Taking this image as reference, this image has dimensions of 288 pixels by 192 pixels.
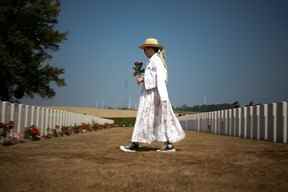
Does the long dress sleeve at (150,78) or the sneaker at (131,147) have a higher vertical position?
the long dress sleeve at (150,78)

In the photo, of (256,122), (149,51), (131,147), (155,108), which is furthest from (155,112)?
(256,122)

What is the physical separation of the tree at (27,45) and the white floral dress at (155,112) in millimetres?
16788

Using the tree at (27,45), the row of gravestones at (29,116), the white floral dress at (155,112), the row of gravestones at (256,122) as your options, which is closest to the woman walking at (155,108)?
the white floral dress at (155,112)

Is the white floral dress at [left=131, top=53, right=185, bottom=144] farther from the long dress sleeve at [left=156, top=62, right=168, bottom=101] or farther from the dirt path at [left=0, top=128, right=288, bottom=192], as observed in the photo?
the dirt path at [left=0, top=128, right=288, bottom=192]

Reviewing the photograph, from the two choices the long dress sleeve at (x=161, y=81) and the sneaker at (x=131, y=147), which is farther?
the sneaker at (x=131, y=147)

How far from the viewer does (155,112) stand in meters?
7.11

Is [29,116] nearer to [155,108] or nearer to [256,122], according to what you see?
[155,108]

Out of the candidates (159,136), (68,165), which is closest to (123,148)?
(159,136)

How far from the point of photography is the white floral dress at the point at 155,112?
689 cm

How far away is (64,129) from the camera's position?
15.7 meters

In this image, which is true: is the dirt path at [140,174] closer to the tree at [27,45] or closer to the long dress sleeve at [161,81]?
the long dress sleeve at [161,81]

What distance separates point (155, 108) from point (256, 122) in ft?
23.8

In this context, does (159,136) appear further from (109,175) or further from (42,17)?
(42,17)

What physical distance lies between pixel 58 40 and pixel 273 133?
58.7ft
